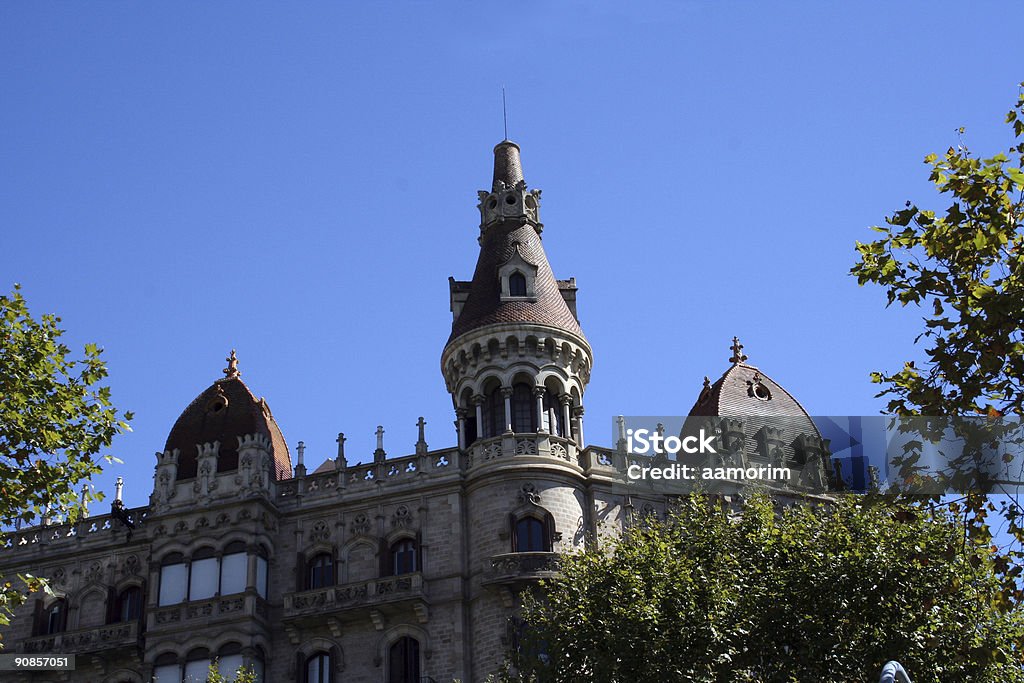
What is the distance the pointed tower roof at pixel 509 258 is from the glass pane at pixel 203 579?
11532 millimetres

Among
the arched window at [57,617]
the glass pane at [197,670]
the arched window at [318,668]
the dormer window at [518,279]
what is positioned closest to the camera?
the glass pane at [197,670]

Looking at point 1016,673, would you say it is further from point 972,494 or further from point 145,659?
point 145,659

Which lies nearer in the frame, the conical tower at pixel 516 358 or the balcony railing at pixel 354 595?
the balcony railing at pixel 354 595

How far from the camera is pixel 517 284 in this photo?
176 ft

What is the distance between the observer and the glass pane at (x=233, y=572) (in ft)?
161

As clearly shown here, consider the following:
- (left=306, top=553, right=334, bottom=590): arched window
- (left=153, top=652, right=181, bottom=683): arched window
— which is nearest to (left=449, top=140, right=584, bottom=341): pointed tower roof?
(left=306, top=553, right=334, bottom=590): arched window

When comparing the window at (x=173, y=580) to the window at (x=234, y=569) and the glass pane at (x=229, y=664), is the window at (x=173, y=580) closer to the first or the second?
the window at (x=234, y=569)

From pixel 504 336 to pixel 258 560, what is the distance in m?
11.3

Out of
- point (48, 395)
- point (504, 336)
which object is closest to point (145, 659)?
point (504, 336)

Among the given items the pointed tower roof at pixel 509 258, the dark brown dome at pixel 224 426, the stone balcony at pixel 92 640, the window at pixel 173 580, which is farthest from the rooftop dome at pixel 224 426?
the pointed tower roof at pixel 509 258

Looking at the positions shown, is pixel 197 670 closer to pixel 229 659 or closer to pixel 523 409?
pixel 229 659

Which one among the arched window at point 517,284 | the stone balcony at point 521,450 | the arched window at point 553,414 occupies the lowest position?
the stone balcony at point 521,450

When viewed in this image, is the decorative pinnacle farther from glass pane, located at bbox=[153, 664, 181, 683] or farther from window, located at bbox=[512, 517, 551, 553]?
glass pane, located at bbox=[153, 664, 181, 683]

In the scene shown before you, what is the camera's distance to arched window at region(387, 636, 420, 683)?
153 ft
